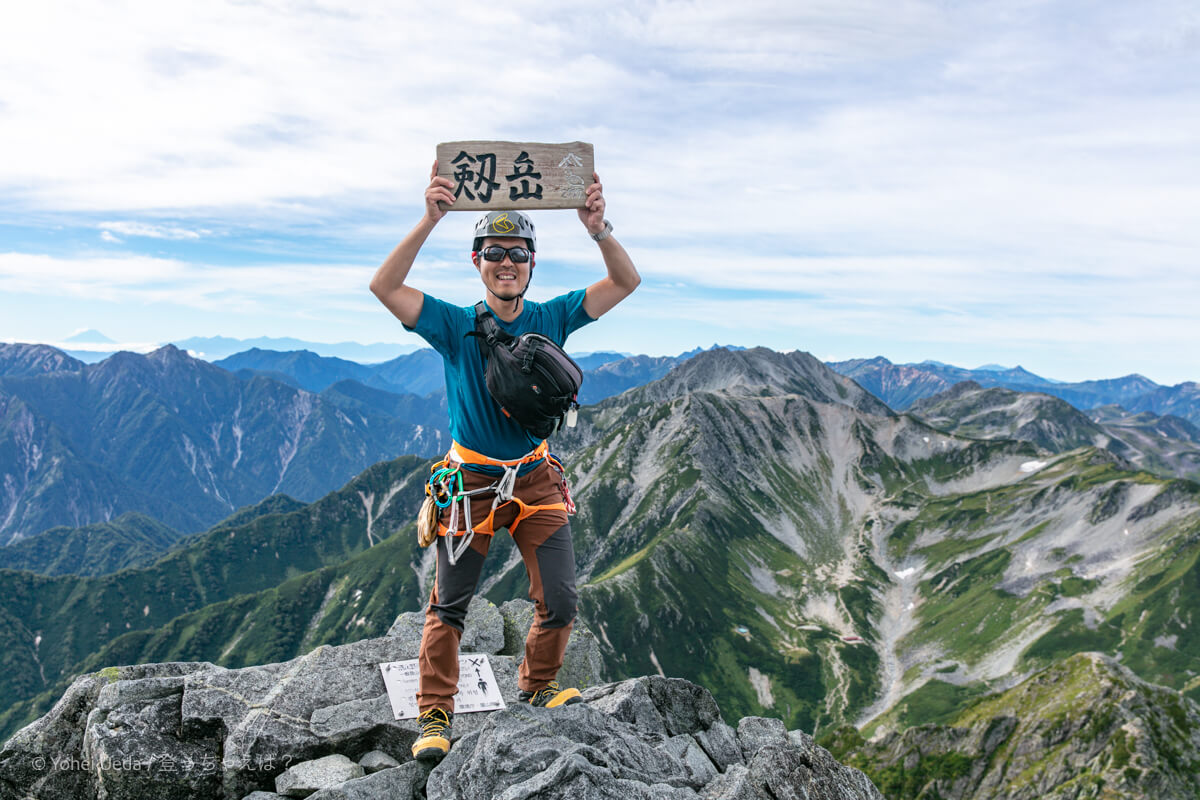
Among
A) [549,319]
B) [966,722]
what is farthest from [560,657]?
[966,722]

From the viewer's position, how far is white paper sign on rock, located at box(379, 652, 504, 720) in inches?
543

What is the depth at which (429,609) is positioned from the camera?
12.5 meters

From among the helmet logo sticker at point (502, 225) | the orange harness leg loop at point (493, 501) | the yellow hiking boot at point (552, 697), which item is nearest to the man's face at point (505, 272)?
the helmet logo sticker at point (502, 225)

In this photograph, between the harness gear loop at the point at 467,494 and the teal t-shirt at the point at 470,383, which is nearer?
the teal t-shirt at the point at 470,383

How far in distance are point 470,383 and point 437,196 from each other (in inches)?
131

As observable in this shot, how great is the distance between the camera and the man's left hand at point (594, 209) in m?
11.8

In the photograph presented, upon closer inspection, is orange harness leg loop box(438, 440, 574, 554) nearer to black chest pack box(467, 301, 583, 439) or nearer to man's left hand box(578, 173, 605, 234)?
black chest pack box(467, 301, 583, 439)

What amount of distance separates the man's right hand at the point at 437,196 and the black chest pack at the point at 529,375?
2.25 m

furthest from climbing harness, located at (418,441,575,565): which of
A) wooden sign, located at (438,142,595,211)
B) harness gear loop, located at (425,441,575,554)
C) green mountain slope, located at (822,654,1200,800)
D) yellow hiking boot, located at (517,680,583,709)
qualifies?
green mountain slope, located at (822,654,1200,800)

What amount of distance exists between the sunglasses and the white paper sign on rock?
Answer: 9.02m

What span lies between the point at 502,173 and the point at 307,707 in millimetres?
11800

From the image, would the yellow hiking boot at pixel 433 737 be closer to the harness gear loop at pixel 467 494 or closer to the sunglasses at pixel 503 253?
the harness gear loop at pixel 467 494

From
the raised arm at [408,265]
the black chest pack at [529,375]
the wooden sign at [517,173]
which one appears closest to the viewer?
the raised arm at [408,265]

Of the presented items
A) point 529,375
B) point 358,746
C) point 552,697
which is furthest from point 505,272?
point 358,746
